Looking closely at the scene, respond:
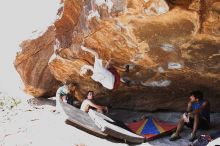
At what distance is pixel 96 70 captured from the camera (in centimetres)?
949

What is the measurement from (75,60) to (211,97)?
436 cm

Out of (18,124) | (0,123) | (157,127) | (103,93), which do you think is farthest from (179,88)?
(0,123)

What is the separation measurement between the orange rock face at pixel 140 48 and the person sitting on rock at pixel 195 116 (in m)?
0.92

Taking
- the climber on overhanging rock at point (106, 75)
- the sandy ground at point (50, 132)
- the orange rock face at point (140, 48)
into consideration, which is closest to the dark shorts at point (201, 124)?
the sandy ground at point (50, 132)

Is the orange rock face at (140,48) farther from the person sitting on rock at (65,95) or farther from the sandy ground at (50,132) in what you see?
the sandy ground at (50,132)

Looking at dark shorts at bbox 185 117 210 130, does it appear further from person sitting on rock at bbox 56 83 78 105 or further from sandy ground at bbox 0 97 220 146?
person sitting on rock at bbox 56 83 78 105

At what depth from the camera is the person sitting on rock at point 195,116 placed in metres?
8.68

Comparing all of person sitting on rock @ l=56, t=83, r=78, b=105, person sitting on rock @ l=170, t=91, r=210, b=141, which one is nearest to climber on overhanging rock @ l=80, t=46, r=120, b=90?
person sitting on rock @ l=170, t=91, r=210, b=141

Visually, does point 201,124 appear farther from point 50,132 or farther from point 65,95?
point 65,95

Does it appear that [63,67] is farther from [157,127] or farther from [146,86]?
[157,127]

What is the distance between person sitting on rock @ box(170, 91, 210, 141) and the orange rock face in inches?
36.3

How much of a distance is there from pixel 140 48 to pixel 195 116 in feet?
7.22

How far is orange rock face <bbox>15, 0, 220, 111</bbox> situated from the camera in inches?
300

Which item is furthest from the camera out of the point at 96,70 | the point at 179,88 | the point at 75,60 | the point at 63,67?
the point at 63,67
